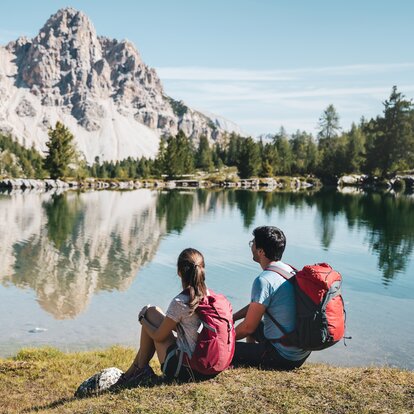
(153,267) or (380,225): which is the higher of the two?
(380,225)

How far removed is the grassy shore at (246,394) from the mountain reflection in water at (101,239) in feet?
28.0

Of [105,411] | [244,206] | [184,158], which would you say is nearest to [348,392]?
[105,411]

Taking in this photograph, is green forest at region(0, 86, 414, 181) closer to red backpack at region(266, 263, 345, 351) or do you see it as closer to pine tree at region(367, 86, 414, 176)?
pine tree at region(367, 86, 414, 176)

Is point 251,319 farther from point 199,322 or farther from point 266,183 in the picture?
point 266,183

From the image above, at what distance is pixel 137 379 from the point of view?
7902mm

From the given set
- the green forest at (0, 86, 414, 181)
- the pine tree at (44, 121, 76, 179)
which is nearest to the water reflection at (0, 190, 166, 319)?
the pine tree at (44, 121, 76, 179)

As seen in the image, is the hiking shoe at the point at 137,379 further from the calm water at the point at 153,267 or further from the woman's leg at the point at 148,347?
the calm water at the point at 153,267

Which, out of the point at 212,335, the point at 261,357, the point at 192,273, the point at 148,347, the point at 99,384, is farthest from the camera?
the point at 261,357

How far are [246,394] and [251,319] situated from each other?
1.20 m

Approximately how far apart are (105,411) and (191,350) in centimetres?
151

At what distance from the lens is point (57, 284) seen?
21.3 metres

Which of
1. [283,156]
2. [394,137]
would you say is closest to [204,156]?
[283,156]

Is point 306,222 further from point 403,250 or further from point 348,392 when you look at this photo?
point 348,392

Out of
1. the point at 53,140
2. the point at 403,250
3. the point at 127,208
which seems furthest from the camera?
the point at 53,140
